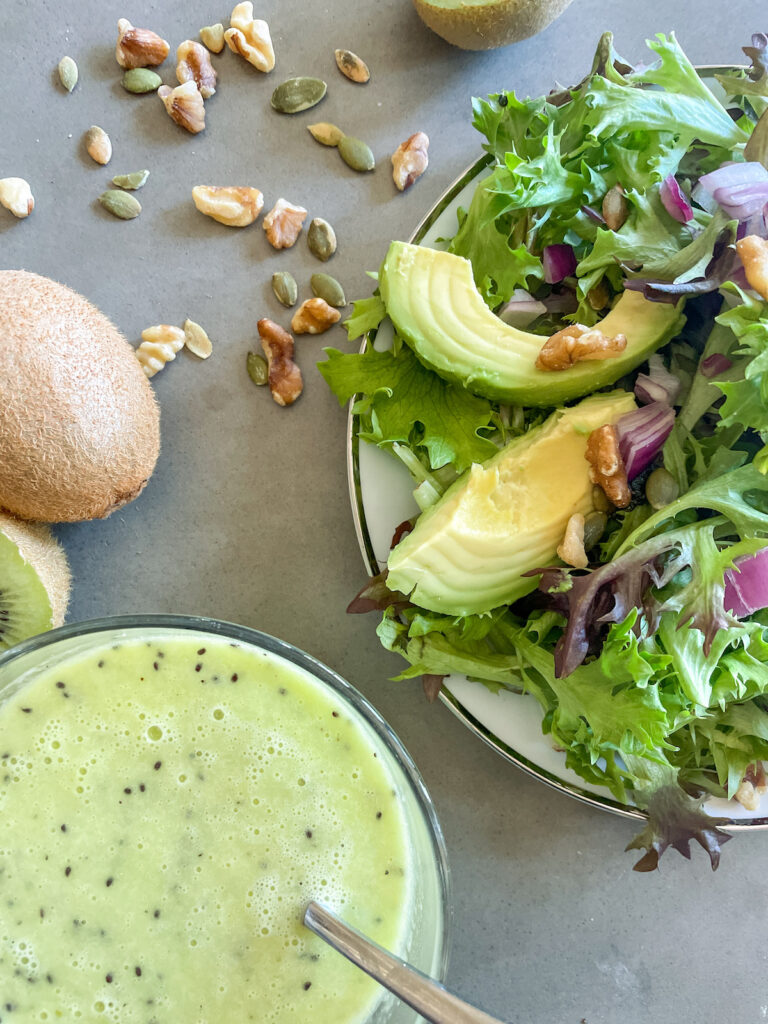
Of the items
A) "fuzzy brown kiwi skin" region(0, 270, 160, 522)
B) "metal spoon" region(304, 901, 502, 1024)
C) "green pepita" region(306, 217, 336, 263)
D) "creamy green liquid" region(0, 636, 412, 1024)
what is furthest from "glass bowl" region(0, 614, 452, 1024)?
"green pepita" region(306, 217, 336, 263)

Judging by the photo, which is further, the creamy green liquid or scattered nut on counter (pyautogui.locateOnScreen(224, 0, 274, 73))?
scattered nut on counter (pyautogui.locateOnScreen(224, 0, 274, 73))

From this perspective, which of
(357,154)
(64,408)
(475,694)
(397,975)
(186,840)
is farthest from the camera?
(357,154)

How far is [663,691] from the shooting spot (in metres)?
1.02

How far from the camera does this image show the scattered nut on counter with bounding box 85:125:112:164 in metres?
1.25

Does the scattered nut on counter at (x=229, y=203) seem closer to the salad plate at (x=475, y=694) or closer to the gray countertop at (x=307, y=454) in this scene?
the gray countertop at (x=307, y=454)

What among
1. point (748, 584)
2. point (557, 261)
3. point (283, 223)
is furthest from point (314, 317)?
point (748, 584)

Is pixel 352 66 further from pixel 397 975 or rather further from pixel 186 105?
pixel 397 975

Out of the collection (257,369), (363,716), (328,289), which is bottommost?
(363,716)

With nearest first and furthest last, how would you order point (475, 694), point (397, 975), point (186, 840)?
point (397, 975), point (186, 840), point (475, 694)

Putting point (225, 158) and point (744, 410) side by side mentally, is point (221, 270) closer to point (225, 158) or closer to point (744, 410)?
point (225, 158)

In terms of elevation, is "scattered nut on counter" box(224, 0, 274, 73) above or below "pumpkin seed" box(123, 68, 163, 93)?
above

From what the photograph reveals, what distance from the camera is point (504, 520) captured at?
1.06m

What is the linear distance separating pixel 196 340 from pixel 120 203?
236mm

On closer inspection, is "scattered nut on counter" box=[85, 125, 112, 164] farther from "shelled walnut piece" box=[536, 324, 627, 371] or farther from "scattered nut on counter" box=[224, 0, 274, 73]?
"shelled walnut piece" box=[536, 324, 627, 371]
